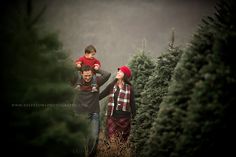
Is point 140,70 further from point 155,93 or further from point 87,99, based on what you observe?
point 155,93

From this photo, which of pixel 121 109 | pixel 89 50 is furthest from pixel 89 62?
pixel 121 109

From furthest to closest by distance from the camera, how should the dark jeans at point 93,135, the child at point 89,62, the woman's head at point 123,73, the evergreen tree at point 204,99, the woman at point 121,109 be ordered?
the woman's head at point 123,73 → the woman at point 121,109 → the child at point 89,62 → the dark jeans at point 93,135 → the evergreen tree at point 204,99

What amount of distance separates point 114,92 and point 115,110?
0.58 m

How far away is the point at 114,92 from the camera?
11.7 metres

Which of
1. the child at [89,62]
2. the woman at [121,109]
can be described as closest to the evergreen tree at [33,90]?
the child at [89,62]

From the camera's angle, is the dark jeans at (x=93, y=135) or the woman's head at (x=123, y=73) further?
the woman's head at (x=123, y=73)

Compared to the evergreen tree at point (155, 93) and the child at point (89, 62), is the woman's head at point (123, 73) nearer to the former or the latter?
the child at point (89, 62)

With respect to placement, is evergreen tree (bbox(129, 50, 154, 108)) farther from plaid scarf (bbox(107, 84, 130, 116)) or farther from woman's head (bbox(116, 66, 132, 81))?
woman's head (bbox(116, 66, 132, 81))

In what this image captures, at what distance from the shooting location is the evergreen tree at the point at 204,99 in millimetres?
6328

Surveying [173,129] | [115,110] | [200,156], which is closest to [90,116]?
[115,110]

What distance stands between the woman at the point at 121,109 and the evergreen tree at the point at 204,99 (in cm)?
411

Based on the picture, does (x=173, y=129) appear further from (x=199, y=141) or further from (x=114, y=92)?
(x=114, y=92)

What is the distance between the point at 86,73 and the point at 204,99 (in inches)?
203

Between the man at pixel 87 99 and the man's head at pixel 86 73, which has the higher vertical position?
the man's head at pixel 86 73
